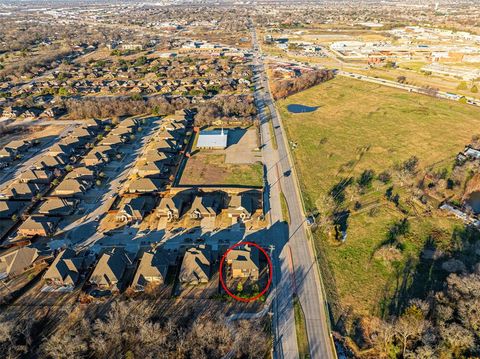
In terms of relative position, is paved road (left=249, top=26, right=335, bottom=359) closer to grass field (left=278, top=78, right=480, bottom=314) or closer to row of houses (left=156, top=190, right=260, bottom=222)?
grass field (left=278, top=78, right=480, bottom=314)

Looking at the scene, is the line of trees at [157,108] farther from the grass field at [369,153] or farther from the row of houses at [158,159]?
the grass field at [369,153]

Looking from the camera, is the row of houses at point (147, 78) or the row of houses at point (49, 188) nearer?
the row of houses at point (49, 188)

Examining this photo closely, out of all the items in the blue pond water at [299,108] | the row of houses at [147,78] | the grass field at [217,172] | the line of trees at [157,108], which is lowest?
the grass field at [217,172]

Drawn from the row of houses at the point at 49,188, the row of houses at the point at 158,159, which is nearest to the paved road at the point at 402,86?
the row of houses at the point at 158,159

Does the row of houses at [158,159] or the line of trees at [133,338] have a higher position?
the row of houses at [158,159]

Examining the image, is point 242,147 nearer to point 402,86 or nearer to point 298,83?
point 298,83
